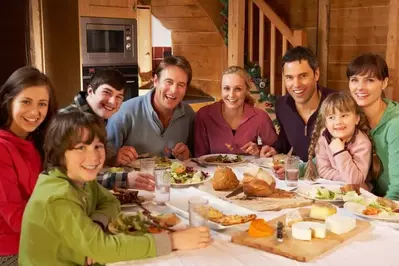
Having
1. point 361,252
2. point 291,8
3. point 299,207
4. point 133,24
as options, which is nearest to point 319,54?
point 291,8

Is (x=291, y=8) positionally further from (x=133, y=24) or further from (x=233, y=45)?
(x=133, y=24)

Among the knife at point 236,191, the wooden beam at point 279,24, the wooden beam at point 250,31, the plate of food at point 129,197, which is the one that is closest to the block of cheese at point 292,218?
the knife at point 236,191

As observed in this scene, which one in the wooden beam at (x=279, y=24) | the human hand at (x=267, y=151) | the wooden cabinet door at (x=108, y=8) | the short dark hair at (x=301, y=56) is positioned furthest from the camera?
the wooden beam at (x=279, y=24)

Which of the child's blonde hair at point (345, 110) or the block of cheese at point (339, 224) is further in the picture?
the child's blonde hair at point (345, 110)

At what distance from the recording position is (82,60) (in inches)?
177

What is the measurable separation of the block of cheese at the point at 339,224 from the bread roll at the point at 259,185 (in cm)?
39

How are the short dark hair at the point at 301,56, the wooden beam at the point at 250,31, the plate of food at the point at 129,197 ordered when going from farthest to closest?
the wooden beam at the point at 250,31
the short dark hair at the point at 301,56
the plate of food at the point at 129,197

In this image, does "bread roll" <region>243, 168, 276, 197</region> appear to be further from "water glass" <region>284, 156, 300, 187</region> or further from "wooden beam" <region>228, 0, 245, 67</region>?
"wooden beam" <region>228, 0, 245, 67</region>

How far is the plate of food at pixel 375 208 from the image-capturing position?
1.71 m

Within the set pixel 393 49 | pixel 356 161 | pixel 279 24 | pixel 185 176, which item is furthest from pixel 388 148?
pixel 279 24

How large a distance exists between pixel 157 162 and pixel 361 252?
1.34 m

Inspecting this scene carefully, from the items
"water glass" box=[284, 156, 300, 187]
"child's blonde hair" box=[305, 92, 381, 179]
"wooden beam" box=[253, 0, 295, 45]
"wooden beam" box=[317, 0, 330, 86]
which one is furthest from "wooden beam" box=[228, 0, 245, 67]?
"water glass" box=[284, 156, 300, 187]

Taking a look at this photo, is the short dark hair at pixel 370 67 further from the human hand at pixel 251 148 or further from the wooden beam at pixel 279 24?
the wooden beam at pixel 279 24

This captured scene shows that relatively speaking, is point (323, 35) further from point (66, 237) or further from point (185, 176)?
point (66, 237)
